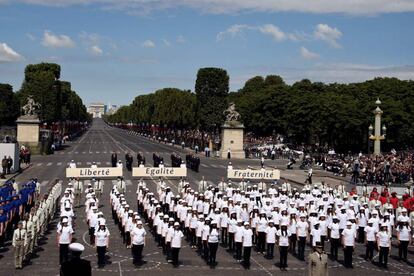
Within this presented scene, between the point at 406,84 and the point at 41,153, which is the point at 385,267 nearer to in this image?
the point at 41,153

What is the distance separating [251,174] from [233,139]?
114ft

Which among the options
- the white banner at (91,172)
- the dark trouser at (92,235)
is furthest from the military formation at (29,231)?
the white banner at (91,172)

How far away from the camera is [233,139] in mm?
79312

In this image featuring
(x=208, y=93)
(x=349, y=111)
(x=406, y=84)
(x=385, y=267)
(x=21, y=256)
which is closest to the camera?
(x=21, y=256)

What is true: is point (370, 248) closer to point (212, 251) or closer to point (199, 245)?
point (212, 251)

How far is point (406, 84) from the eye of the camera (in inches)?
3723

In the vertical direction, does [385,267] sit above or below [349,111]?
below

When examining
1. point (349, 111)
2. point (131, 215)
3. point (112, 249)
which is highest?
point (349, 111)

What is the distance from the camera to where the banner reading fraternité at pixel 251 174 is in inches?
1746

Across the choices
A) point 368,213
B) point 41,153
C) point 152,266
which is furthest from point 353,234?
point 41,153

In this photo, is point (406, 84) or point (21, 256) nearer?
point (21, 256)

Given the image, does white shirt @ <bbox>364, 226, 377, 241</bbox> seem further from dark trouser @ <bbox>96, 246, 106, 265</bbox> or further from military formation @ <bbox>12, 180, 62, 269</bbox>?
military formation @ <bbox>12, 180, 62, 269</bbox>

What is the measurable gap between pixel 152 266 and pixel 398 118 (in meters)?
65.5

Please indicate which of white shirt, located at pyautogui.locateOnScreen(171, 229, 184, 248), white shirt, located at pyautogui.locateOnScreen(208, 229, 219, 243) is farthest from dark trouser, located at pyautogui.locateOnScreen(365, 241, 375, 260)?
white shirt, located at pyautogui.locateOnScreen(171, 229, 184, 248)
